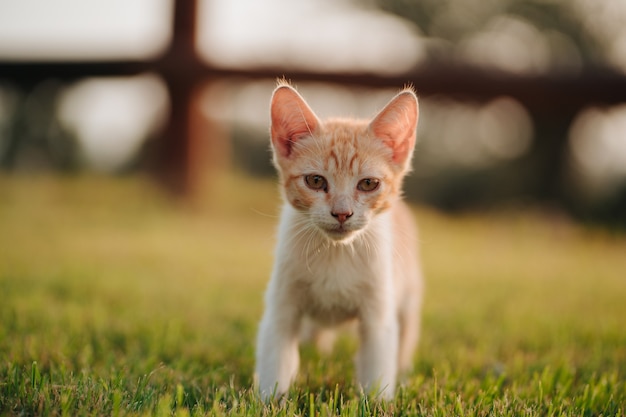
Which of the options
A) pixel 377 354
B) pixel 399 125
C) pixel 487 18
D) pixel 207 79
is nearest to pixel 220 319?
pixel 377 354

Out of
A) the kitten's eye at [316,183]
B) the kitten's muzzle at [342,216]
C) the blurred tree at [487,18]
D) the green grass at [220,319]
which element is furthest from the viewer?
the blurred tree at [487,18]

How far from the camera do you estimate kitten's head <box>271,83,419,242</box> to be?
2.05 metres

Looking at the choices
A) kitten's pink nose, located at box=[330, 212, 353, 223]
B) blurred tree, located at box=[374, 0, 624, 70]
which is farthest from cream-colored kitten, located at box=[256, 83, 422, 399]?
blurred tree, located at box=[374, 0, 624, 70]

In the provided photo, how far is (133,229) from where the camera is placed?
18.4ft

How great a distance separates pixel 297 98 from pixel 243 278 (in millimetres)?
2237

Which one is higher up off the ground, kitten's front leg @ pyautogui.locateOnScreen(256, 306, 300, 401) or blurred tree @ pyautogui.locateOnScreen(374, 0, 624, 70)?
blurred tree @ pyautogui.locateOnScreen(374, 0, 624, 70)

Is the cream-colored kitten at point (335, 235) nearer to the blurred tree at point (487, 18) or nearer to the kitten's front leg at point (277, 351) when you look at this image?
the kitten's front leg at point (277, 351)

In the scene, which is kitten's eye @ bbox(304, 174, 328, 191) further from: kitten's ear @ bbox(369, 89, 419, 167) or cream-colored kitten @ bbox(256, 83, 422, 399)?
kitten's ear @ bbox(369, 89, 419, 167)

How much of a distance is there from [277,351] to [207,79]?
4538 millimetres

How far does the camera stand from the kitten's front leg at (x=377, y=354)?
2.06 meters

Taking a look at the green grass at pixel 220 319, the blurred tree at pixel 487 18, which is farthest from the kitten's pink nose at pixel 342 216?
the blurred tree at pixel 487 18

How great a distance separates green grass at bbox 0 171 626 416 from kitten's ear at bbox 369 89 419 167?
0.62 meters

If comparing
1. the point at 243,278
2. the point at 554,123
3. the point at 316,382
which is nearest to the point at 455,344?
the point at 316,382

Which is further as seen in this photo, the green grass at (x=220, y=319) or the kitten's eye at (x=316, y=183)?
the kitten's eye at (x=316, y=183)
